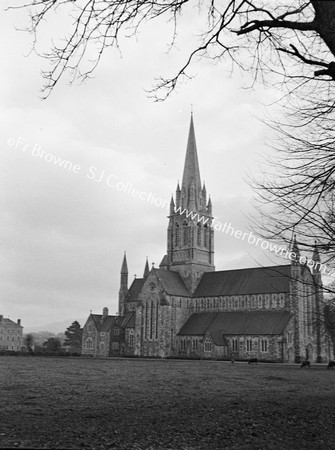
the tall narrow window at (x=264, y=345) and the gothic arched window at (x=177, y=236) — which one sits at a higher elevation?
the gothic arched window at (x=177, y=236)

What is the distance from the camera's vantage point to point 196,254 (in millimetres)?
86812

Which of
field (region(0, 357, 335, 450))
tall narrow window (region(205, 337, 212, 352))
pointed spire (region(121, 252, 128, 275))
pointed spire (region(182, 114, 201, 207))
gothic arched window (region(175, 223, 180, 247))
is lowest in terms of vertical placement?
field (region(0, 357, 335, 450))

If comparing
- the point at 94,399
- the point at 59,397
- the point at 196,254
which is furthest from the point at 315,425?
the point at 196,254

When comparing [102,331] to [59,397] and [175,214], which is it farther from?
[59,397]

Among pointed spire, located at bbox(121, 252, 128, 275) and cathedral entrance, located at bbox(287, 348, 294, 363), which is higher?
pointed spire, located at bbox(121, 252, 128, 275)

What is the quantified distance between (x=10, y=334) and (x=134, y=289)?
43825 mm

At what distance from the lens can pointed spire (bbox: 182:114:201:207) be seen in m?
89.5

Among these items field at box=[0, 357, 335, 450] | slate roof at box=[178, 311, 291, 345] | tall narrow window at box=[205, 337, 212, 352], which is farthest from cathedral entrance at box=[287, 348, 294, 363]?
field at box=[0, 357, 335, 450]

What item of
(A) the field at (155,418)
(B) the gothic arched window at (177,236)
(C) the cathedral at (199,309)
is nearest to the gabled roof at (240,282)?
(C) the cathedral at (199,309)

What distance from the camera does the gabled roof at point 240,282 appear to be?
73.4m

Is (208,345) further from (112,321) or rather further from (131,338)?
(112,321)

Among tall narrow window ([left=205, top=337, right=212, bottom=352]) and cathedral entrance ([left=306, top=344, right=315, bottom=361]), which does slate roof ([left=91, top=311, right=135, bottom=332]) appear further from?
cathedral entrance ([left=306, top=344, right=315, bottom=361])

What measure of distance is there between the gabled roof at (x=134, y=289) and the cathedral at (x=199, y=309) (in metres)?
0.19

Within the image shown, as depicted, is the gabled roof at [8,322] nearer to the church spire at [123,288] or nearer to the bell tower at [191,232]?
the church spire at [123,288]
